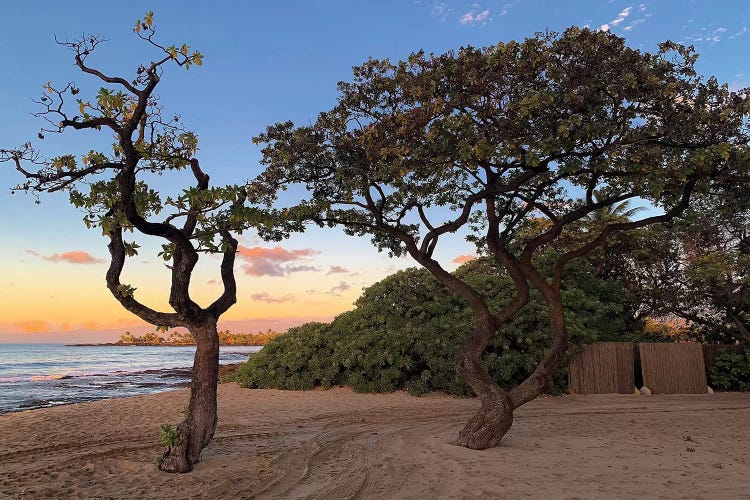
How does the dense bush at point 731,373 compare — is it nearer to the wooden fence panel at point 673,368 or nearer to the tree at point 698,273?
the wooden fence panel at point 673,368

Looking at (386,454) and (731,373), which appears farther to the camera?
(731,373)

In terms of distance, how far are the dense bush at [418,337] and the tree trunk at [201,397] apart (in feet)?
32.1

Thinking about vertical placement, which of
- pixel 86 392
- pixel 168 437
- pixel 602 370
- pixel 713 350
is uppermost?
pixel 713 350

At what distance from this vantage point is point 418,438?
32.1ft

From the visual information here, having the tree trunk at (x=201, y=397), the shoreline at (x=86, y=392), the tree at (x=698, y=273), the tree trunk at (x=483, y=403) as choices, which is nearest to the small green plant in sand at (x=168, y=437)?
the tree trunk at (x=201, y=397)

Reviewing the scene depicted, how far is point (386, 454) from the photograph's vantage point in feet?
28.4

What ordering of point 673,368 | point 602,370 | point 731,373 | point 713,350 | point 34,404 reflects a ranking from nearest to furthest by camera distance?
point 602,370
point 673,368
point 731,373
point 713,350
point 34,404

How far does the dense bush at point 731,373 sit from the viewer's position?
58.3 ft

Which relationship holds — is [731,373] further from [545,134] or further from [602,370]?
[545,134]

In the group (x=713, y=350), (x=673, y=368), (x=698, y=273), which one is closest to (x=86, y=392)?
(x=673, y=368)

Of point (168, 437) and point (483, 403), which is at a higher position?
point (483, 403)

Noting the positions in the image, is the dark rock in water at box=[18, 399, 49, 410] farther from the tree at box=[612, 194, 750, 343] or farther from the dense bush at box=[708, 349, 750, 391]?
the dense bush at box=[708, 349, 750, 391]

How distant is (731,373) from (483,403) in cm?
1382

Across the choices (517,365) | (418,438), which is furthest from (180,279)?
(517,365)
